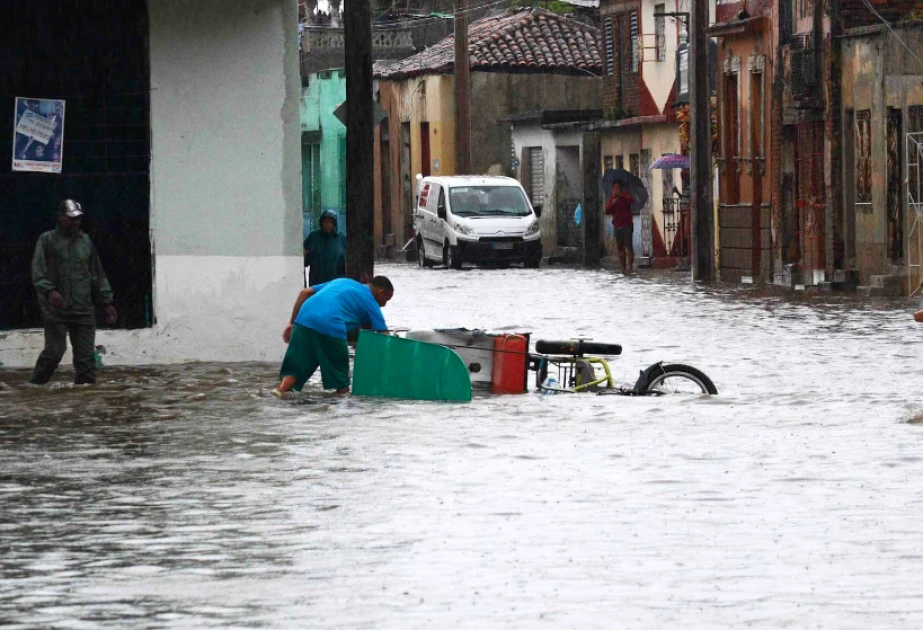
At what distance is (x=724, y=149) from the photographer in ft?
153

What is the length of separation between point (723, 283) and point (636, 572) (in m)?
32.0

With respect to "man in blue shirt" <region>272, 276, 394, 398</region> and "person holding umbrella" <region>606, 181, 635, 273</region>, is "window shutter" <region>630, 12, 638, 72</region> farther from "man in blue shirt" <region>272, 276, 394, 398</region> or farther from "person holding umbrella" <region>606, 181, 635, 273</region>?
"man in blue shirt" <region>272, 276, 394, 398</region>

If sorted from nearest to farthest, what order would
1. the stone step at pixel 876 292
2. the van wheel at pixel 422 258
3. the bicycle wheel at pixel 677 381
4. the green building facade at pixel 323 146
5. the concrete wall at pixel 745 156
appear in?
the bicycle wheel at pixel 677 381 < the stone step at pixel 876 292 < the concrete wall at pixel 745 156 < the van wheel at pixel 422 258 < the green building facade at pixel 323 146

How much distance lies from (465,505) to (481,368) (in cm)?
669

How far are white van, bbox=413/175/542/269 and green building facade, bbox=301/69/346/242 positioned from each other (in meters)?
17.8

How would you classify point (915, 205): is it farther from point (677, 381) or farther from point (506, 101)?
point (506, 101)

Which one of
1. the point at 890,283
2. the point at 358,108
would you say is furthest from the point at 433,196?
the point at 358,108

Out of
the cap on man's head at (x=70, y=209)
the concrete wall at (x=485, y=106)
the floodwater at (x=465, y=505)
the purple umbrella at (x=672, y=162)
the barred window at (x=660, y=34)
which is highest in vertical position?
the barred window at (x=660, y=34)

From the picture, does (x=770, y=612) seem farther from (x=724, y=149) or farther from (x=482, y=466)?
(x=724, y=149)

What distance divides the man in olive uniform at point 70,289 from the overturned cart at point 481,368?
2.79 metres

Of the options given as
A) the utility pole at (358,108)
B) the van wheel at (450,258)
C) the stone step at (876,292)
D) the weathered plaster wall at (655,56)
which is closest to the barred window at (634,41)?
the weathered plaster wall at (655,56)

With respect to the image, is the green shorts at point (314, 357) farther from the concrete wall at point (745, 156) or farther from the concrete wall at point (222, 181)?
the concrete wall at point (745, 156)

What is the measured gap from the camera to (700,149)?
4069cm

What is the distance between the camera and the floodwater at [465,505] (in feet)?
27.5
